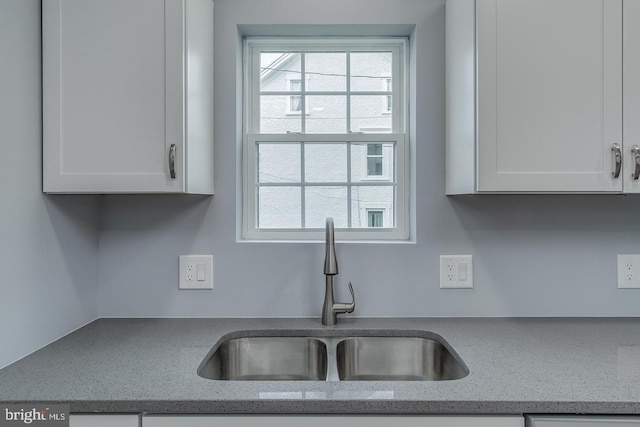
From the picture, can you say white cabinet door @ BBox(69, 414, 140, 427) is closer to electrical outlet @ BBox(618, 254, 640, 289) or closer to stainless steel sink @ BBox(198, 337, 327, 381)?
stainless steel sink @ BBox(198, 337, 327, 381)

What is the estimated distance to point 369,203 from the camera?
5.97 ft

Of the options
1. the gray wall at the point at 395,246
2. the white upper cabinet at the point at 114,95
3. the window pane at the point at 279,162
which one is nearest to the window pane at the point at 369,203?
the gray wall at the point at 395,246

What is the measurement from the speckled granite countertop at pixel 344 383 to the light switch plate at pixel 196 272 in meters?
0.24

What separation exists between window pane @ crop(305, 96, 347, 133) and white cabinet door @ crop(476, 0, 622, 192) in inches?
24.7

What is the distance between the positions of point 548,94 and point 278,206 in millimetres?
1073

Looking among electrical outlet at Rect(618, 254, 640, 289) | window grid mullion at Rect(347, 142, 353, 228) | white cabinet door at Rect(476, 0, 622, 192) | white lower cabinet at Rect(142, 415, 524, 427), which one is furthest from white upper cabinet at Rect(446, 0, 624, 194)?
white lower cabinet at Rect(142, 415, 524, 427)

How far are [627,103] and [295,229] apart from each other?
1.24 metres

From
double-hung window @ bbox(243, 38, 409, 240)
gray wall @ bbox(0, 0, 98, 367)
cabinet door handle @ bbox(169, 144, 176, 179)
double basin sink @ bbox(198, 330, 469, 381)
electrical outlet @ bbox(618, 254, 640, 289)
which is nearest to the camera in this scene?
gray wall @ bbox(0, 0, 98, 367)

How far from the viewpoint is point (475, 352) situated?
1271 mm

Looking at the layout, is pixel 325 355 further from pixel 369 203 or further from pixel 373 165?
pixel 373 165

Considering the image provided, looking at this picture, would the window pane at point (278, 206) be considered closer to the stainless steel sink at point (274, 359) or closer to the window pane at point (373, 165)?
the window pane at point (373, 165)

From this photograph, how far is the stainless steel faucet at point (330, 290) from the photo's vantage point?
153cm

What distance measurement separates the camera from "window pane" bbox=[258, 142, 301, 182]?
182 cm

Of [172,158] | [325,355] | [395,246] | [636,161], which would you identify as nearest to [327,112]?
[395,246]
